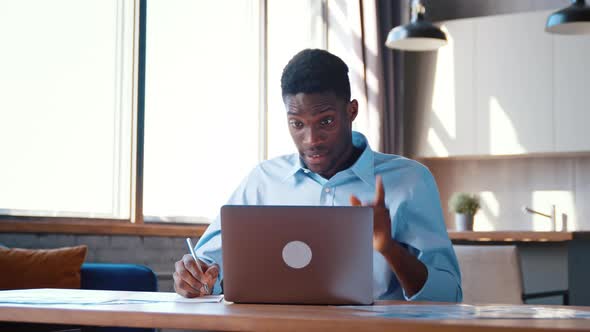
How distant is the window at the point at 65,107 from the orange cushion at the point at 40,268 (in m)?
0.60

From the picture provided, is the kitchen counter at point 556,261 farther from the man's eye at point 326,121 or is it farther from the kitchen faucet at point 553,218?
the man's eye at point 326,121

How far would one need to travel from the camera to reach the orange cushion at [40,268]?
3.06 meters

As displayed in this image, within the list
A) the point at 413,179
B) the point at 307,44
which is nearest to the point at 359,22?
the point at 307,44

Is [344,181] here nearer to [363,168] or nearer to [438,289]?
[363,168]

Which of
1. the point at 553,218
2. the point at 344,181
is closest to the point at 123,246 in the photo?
the point at 344,181

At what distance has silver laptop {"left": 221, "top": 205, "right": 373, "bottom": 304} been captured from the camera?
148cm

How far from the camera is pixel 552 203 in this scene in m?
6.01

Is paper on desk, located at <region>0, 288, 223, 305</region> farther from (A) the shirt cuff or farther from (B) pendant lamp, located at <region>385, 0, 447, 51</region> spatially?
(B) pendant lamp, located at <region>385, 0, 447, 51</region>

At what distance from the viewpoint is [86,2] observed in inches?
163

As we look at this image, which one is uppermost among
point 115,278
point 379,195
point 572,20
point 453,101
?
point 572,20

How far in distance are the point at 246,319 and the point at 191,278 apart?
593 mm

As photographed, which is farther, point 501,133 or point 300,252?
point 501,133

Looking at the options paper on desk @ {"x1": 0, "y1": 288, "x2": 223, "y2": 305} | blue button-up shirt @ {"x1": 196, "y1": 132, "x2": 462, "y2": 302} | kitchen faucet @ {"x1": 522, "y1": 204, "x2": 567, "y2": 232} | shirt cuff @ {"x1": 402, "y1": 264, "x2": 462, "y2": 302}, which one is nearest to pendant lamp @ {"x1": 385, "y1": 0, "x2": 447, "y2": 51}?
kitchen faucet @ {"x1": 522, "y1": 204, "x2": 567, "y2": 232}

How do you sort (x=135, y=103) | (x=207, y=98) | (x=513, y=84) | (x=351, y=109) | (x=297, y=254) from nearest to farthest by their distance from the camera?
(x=297, y=254) → (x=351, y=109) → (x=135, y=103) → (x=207, y=98) → (x=513, y=84)
